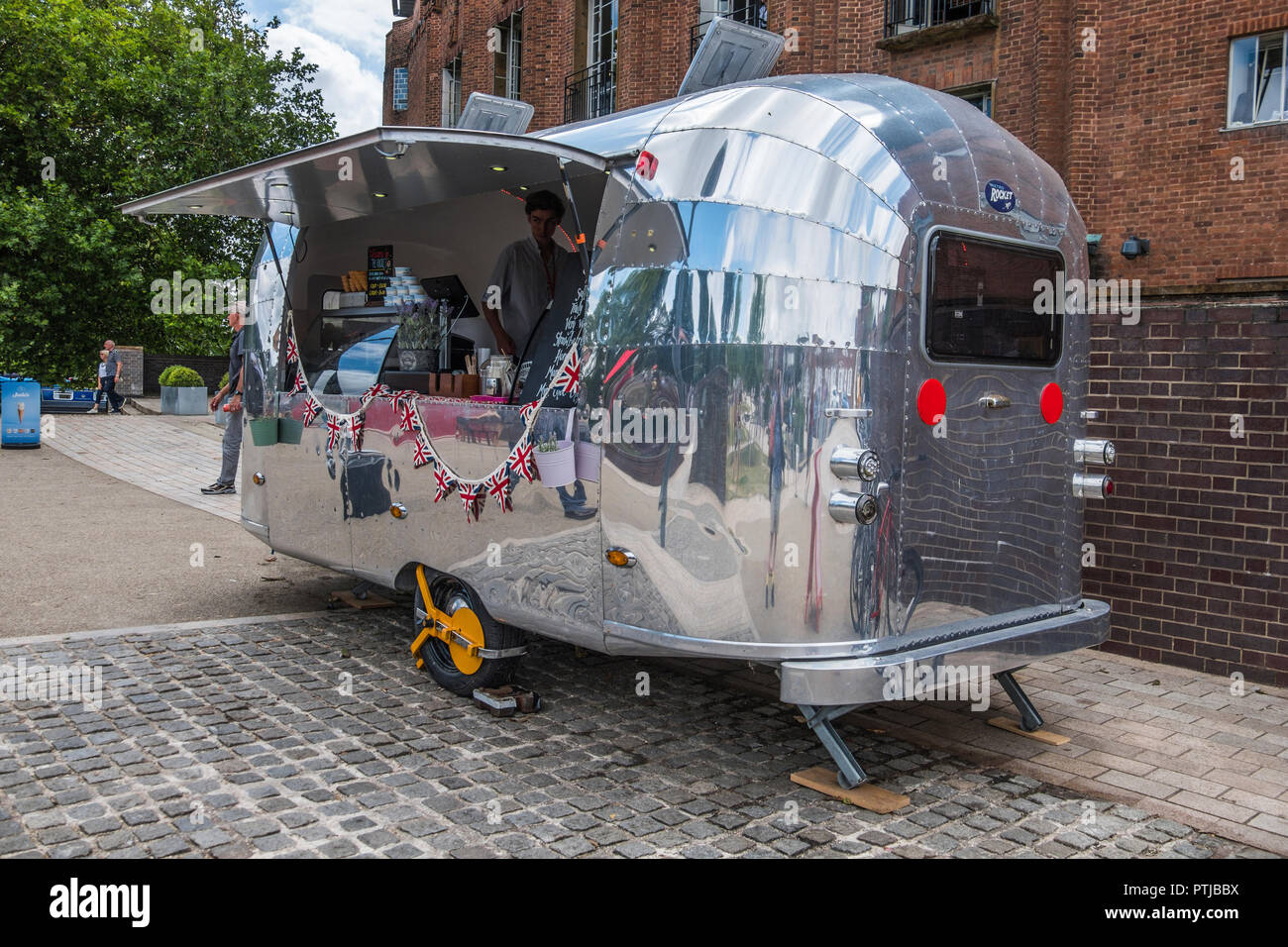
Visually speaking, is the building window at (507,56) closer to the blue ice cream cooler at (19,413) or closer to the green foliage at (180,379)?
the green foliage at (180,379)

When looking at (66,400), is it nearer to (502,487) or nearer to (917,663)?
(502,487)

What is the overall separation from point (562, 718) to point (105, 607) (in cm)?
386

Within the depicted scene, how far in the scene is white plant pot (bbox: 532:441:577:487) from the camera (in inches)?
187

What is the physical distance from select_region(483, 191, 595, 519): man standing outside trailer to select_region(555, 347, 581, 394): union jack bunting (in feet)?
3.95

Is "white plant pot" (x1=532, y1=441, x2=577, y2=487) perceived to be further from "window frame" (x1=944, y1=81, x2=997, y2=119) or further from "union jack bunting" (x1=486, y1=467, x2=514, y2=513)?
"window frame" (x1=944, y1=81, x2=997, y2=119)

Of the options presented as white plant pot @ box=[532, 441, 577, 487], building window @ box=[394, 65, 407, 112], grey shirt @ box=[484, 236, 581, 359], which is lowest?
white plant pot @ box=[532, 441, 577, 487]

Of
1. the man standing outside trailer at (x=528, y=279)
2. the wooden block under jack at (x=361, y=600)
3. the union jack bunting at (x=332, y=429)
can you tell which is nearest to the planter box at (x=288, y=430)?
the union jack bunting at (x=332, y=429)

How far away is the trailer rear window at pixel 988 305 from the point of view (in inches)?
175

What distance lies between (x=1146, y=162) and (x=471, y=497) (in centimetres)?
1164

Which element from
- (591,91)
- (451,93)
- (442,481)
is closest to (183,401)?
(451,93)

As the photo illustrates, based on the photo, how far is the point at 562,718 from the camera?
544 cm

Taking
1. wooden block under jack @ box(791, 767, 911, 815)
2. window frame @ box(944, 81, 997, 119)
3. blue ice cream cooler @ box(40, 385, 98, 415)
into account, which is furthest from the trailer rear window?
blue ice cream cooler @ box(40, 385, 98, 415)

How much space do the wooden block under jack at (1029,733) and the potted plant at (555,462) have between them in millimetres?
2501
